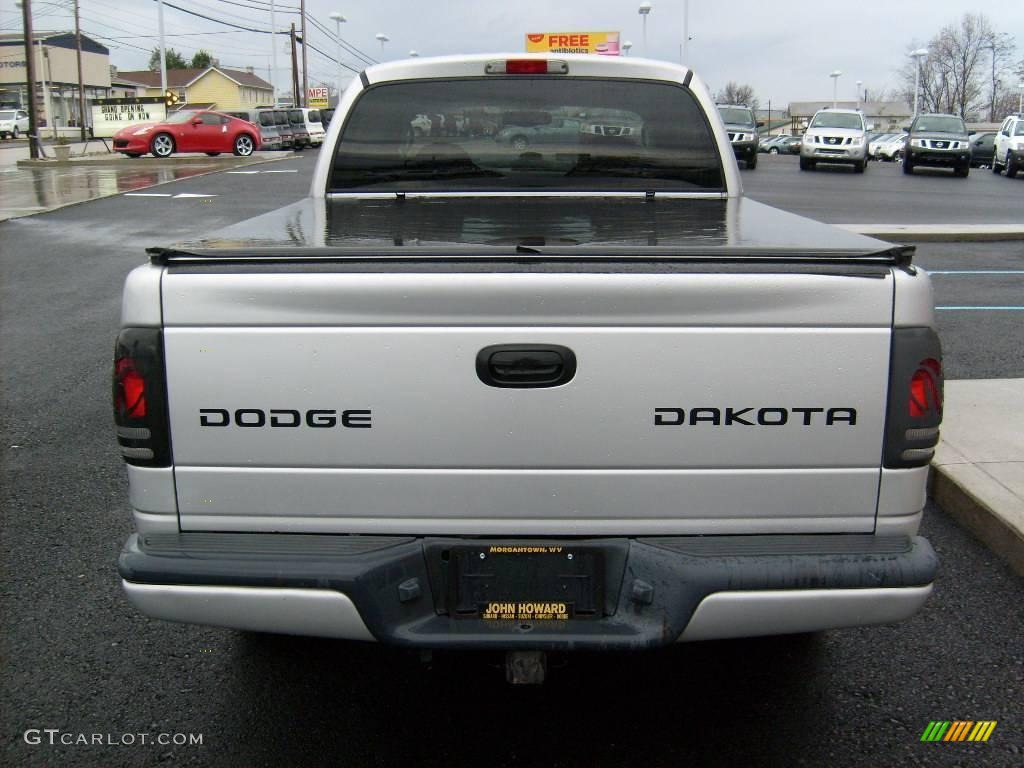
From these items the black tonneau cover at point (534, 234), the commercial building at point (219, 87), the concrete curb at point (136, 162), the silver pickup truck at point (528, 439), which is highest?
the commercial building at point (219, 87)

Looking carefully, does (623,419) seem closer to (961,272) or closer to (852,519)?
(852,519)

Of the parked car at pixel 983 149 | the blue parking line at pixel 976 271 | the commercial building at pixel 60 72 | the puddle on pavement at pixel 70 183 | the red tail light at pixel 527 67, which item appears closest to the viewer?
the red tail light at pixel 527 67

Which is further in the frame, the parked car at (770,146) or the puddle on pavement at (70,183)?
the parked car at (770,146)

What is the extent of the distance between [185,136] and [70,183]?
34.7 feet

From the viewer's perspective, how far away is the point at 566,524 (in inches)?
103

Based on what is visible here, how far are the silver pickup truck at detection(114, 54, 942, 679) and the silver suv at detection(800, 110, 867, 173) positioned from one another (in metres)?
29.8

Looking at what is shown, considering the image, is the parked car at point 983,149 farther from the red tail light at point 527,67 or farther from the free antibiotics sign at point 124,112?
the red tail light at point 527,67

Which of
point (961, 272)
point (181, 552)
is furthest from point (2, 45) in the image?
point (181, 552)

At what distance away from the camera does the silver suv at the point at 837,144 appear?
30.3 meters

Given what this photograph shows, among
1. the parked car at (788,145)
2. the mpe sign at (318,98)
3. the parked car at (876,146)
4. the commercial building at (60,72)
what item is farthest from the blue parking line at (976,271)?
the commercial building at (60,72)

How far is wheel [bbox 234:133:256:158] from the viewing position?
34.8 metres

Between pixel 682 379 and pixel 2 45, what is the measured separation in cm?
9608

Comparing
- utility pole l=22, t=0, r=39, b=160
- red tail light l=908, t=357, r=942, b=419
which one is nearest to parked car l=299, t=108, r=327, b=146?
utility pole l=22, t=0, r=39, b=160

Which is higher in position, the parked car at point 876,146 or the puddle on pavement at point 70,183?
the parked car at point 876,146
